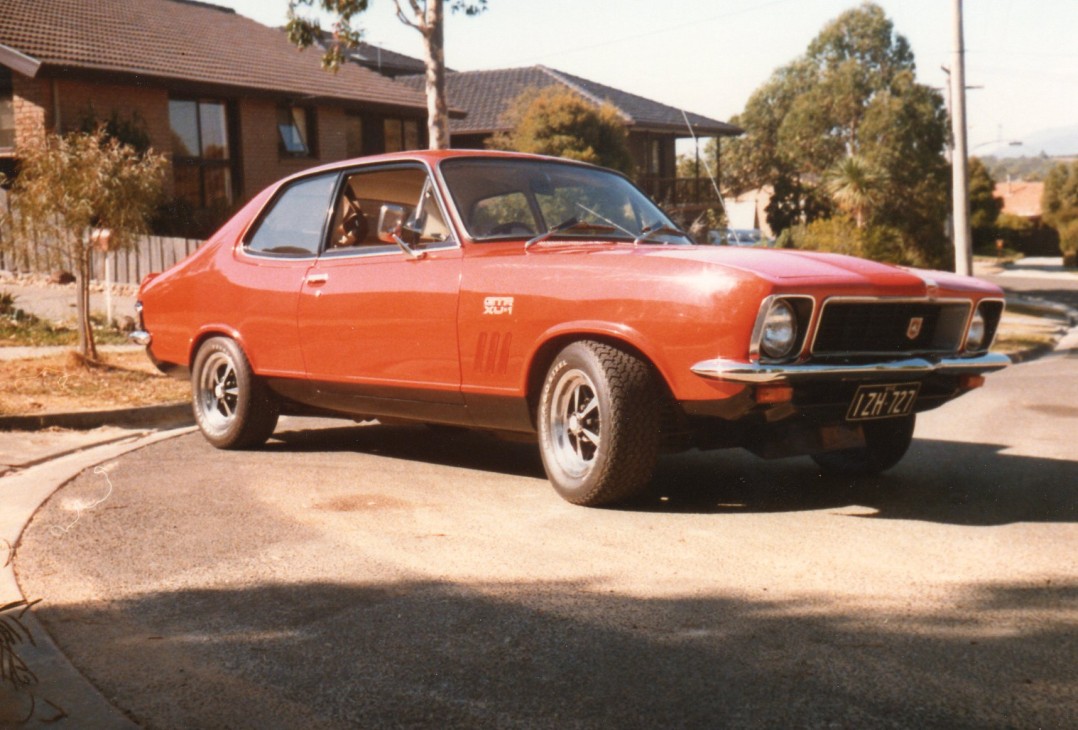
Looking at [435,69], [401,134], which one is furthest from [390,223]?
[401,134]

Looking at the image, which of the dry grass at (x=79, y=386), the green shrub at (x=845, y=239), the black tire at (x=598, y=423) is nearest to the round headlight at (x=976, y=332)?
the black tire at (x=598, y=423)

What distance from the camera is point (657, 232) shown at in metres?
6.41

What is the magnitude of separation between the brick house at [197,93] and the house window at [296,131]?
0.04 metres

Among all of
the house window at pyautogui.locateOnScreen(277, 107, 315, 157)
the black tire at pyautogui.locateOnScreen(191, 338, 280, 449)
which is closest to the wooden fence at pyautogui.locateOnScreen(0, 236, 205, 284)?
the house window at pyautogui.locateOnScreen(277, 107, 315, 157)

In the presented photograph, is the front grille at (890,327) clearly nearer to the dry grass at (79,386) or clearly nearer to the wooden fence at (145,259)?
the dry grass at (79,386)

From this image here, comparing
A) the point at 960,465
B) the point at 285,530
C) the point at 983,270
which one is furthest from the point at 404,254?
the point at 983,270

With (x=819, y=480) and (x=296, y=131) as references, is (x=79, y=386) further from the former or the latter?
(x=296, y=131)

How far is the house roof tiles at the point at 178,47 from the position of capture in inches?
993

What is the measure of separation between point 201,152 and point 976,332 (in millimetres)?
25437

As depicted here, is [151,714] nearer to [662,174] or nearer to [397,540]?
[397,540]

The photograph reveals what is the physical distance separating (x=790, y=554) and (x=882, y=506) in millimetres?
1128

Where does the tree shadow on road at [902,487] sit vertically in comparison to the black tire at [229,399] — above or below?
below

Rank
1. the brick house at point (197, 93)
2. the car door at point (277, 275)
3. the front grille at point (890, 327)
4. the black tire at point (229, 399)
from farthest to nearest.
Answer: the brick house at point (197, 93) → the black tire at point (229, 399) → the car door at point (277, 275) → the front grille at point (890, 327)

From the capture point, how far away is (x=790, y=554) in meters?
4.64
